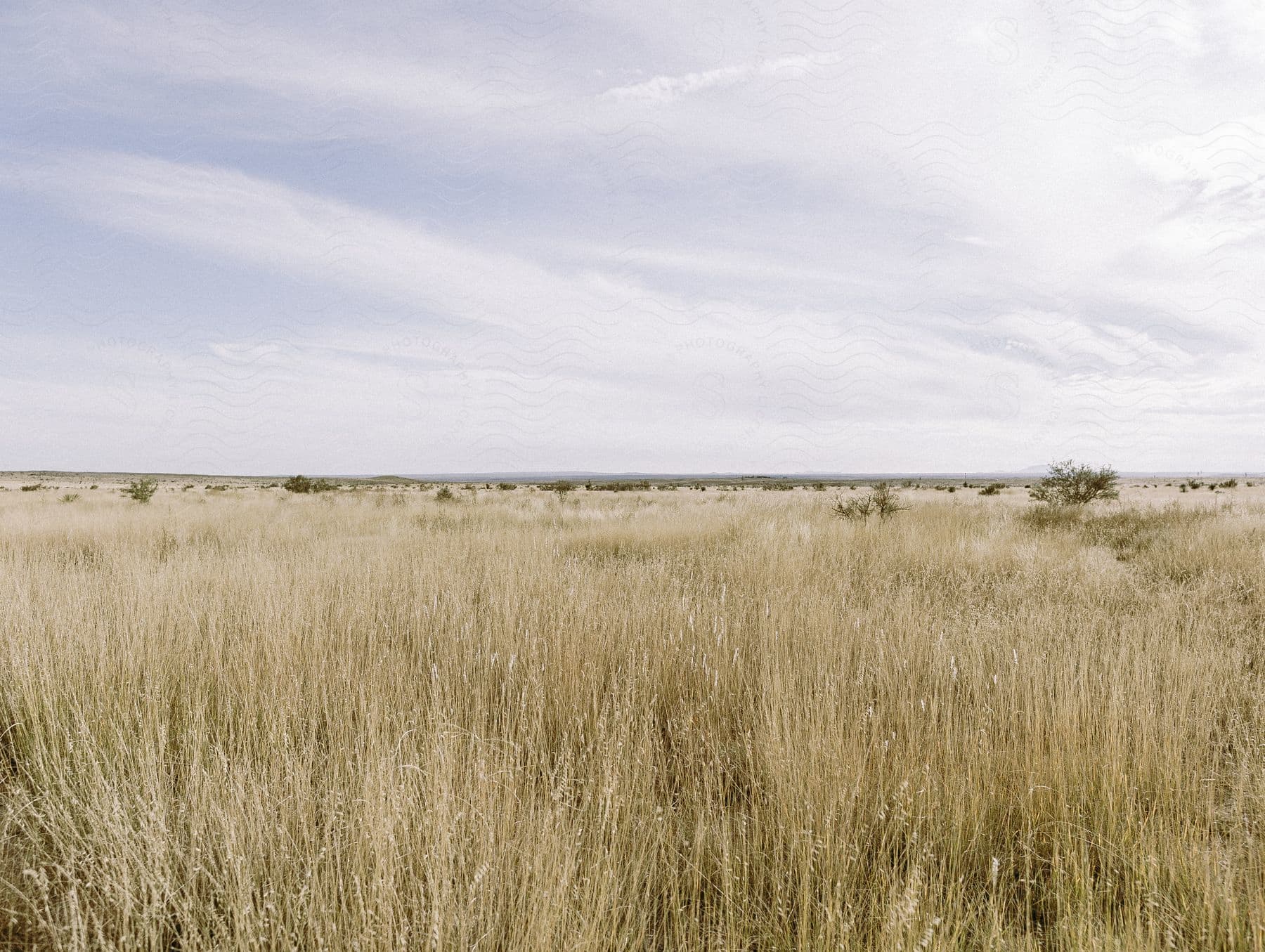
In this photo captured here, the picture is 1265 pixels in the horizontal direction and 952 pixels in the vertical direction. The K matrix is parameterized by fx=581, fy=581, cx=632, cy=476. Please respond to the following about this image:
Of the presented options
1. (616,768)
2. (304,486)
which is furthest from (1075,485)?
(304,486)

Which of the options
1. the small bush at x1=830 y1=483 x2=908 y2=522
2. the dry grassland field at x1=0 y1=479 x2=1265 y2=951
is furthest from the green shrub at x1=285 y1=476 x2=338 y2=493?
the dry grassland field at x1=0 y1=479 x2=1265 y2=951

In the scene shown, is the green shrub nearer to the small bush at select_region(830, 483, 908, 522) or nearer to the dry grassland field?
the small bush at select_region(830, 483, 908, 522)

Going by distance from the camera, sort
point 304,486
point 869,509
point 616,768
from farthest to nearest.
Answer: point 304,486 → point 869,509 → point 616,768

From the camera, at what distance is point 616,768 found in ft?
7.47

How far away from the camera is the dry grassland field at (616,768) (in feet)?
5.65

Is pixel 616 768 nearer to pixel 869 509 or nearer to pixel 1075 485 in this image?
pixel 869 509

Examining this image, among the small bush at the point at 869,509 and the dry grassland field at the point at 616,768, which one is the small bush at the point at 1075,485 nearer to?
the small bush at the point at 869,509

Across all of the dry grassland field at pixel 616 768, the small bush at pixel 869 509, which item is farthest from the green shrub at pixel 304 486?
the dry grassland field at pixel 616 768

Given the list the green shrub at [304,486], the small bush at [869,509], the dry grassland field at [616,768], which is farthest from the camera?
the green shrub at [304,486]

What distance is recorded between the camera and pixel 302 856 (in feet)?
6.07

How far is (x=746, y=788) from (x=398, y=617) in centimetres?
317

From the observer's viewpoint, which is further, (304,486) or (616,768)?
(304,486)

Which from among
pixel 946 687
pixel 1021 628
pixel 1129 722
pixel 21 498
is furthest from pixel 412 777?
pixel 21 498

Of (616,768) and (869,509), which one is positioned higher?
(869,509)
